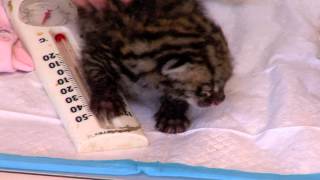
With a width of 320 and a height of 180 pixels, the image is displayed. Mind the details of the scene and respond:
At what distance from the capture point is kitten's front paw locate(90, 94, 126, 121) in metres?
1.20

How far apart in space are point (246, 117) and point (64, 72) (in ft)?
1.32

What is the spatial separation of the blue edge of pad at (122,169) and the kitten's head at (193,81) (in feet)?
0.58

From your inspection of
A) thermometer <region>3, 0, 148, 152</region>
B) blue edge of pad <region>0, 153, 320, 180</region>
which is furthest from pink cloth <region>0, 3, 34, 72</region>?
blue edge of pad <region>0, 153, 320, 180</region>

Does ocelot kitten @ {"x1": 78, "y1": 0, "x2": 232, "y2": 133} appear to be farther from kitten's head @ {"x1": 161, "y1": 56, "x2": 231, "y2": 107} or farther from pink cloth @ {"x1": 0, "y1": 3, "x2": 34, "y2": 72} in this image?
pink cloth @ {"x1": 0, "y1": 3, "x2": 34, "y2": 72}

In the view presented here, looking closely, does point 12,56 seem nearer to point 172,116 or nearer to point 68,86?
point 68,86

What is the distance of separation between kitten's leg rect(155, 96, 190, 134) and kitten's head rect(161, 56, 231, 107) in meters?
0.04

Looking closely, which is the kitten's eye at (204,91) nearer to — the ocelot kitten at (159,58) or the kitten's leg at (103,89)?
the ocelot kitten at (159,58)

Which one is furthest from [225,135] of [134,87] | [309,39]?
[309,39]

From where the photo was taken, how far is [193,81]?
3.90 feet

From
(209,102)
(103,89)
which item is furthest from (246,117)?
(103,89)

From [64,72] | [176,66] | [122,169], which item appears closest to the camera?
[122,169]

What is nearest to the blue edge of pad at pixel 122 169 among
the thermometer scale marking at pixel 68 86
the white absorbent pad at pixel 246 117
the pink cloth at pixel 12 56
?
the white absorbent pad at pixel 246 117

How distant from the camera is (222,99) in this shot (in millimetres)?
1256

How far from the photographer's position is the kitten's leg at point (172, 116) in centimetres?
123
